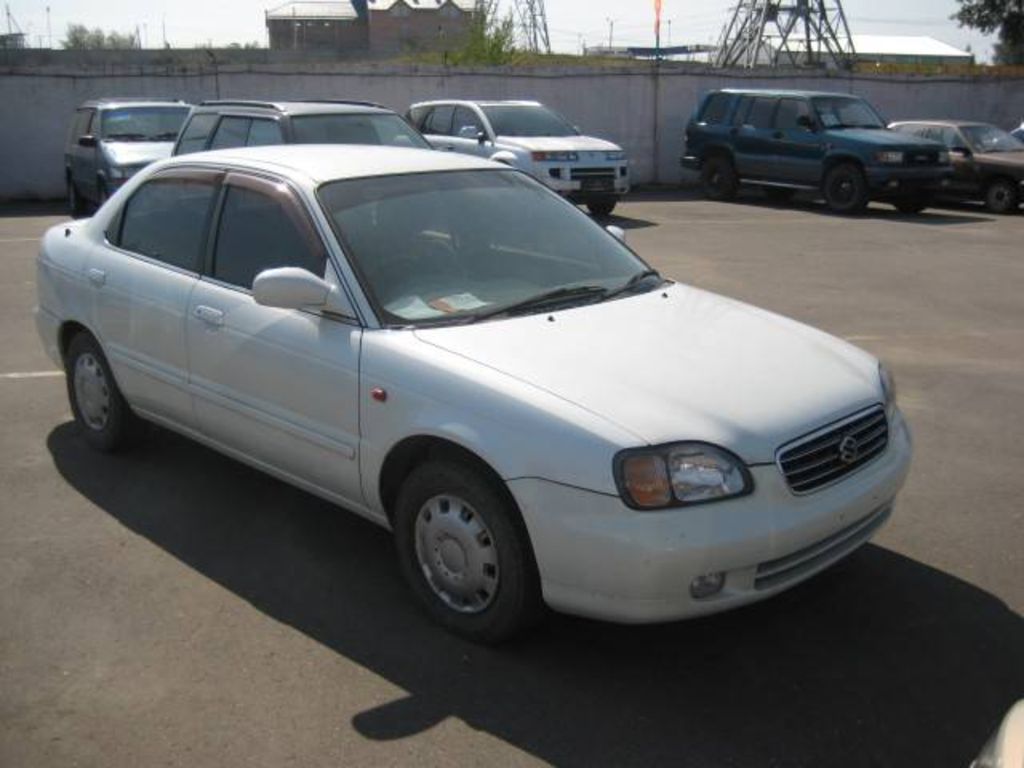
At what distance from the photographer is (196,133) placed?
1172 centimetres

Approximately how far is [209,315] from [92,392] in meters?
1.35

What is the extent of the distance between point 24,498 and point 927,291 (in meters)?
8.47

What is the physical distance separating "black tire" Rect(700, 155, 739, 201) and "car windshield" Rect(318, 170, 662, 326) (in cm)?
1490

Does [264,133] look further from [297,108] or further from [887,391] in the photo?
[887,391]

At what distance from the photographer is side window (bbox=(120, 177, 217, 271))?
479cm

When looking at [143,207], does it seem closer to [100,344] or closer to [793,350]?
[100,344]

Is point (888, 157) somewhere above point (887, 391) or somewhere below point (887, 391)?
above

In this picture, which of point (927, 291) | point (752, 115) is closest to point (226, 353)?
point (927, 291)

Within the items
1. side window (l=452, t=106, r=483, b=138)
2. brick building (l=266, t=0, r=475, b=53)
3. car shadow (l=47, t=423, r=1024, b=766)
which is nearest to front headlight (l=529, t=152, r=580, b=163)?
side window (l=452, t=106, r=483, b=138)

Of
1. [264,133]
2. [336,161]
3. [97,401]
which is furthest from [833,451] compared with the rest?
[264,133]

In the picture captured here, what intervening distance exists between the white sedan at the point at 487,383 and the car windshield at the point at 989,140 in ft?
50.8

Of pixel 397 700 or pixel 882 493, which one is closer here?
pixel 397 700

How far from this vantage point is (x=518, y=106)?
53.3ft

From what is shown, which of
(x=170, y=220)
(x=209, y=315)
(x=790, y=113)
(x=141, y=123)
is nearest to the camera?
(x=209, y=315)
